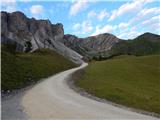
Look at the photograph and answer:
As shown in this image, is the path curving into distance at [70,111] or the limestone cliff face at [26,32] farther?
the limestone cliff face at [26,32]

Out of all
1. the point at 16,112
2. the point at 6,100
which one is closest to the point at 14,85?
the point at 6,100

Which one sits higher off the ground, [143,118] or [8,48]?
[8,48]

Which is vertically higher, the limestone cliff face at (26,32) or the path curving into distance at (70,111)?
the limestone cliff face at (26,32)

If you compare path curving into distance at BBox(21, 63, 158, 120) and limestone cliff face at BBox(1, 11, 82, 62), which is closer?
path curving into distance at BBox(21, 63, 158, 120)

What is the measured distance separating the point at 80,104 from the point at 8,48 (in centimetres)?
5993

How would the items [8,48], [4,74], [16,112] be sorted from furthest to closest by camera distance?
[8,48] → [4,74] → [16,112]

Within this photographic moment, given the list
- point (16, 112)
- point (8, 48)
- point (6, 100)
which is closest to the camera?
point (16, 112)

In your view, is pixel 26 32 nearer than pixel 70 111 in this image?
No

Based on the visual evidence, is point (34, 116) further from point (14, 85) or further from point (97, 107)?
point (14, 85)

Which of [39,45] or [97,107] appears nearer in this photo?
[97,107]

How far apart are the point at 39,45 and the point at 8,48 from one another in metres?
83.3

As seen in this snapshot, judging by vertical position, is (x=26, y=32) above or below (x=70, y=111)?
above

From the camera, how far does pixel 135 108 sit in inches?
1019

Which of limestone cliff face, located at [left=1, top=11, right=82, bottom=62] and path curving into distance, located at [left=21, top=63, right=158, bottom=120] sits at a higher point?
limestone cliff face, located at [left=1, top=11, right=82, bottom=62]
